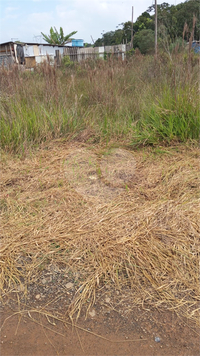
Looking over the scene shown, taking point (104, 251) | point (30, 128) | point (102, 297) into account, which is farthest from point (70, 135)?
point (102, 297)

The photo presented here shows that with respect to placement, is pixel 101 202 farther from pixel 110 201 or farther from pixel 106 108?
pixel 106 108

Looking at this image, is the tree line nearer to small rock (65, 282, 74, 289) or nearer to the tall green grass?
the tall green grass

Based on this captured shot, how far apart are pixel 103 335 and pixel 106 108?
2995 millimetres

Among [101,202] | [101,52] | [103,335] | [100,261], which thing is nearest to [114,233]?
[100,261]

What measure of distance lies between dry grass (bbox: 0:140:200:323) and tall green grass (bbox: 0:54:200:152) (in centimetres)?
54

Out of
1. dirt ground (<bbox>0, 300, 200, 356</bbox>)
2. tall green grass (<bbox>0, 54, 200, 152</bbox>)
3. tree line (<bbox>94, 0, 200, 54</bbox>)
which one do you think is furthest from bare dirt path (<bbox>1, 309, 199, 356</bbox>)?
tree line (<bbox>94, 0, 200, 54</bbox>)

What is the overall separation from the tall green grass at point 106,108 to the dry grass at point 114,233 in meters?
0.54

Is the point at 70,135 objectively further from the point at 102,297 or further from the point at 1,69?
the point at 102,297

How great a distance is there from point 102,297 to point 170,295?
34 cm

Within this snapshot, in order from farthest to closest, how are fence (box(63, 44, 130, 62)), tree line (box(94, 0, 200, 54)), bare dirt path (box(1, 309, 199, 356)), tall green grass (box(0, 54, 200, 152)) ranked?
fence (box(63, 44, 130, 62)) < tree line (box(94, 0, 200, 54)) < tall green grass (box(0, 54, 200, 152)) < bare dirt path (box(1, 309, 199, 356))

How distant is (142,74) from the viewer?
4508mm

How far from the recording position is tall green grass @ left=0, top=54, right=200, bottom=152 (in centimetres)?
285

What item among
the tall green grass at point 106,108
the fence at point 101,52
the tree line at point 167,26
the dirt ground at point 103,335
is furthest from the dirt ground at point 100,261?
the fence at point 101,52

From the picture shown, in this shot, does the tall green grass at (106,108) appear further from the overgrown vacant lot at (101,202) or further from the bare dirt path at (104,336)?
the bare dirt path at (104,336)
